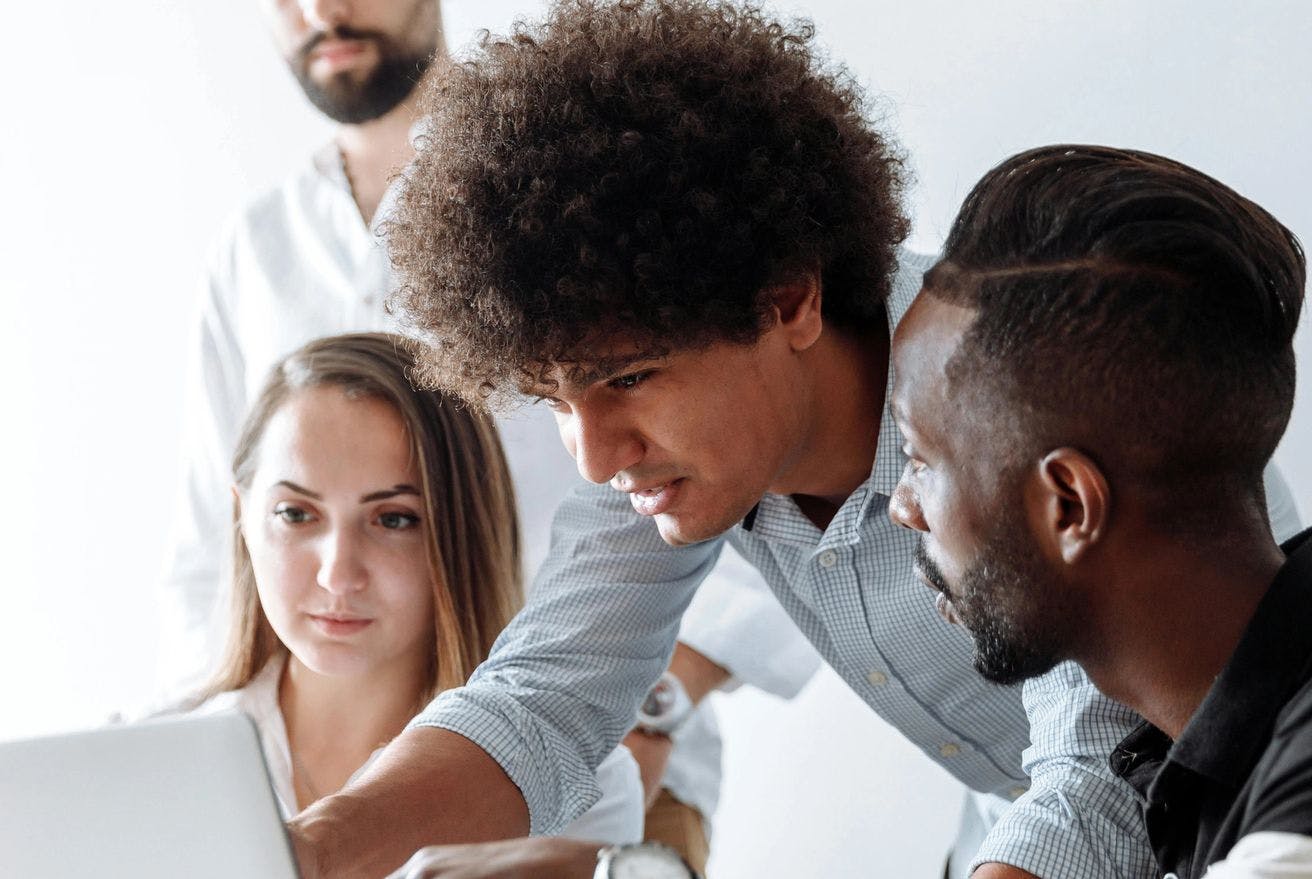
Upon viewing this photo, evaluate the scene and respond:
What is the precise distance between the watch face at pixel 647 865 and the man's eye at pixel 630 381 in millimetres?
551

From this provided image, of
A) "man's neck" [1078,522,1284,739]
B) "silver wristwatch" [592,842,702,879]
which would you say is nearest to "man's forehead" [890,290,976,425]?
"man's neck" [1078,522,1284,739]

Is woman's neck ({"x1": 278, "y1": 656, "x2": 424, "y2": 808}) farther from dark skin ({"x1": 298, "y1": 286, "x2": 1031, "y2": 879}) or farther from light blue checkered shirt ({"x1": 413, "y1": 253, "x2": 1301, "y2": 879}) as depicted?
dark skin ({"x1": 298, "y1": 286, "x2": 1031, "y2": 879})

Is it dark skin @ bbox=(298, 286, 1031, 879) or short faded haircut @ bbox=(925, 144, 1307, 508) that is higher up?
short faded haircut @ bbox=(925, 144, 1307, 508)

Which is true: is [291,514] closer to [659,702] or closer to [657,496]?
[659,702]

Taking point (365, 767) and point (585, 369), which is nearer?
point (585, 369)

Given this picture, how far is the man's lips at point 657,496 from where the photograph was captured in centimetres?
120

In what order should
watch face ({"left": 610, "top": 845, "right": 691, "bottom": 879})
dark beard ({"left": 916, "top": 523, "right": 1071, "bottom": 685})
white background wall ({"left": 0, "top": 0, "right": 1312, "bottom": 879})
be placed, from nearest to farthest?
watch face ({"left": 610, "top": 845, "right": 691, "bottom": 879})
dark beard ({"left": 916, "top": 523, "right": 1071, "bottom": 685})
white background wall ({"left": 0, "top": 0, "right": 1312, "bottom": 879})

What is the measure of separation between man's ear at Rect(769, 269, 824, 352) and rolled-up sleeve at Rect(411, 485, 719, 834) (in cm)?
25

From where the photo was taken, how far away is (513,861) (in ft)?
2.44

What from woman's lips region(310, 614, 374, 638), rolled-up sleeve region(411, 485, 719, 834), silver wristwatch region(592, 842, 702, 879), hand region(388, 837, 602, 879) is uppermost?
silver wristwatch region(592, 842, 702, 879)

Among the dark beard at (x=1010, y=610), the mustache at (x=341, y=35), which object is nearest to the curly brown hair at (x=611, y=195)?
the dark beard at (x=1010, y=610)

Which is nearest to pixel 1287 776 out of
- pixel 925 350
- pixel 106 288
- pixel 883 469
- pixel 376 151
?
pixel 925 350

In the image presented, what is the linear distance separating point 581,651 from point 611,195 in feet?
1.39

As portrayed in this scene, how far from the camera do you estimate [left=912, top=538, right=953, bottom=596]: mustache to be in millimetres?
939
